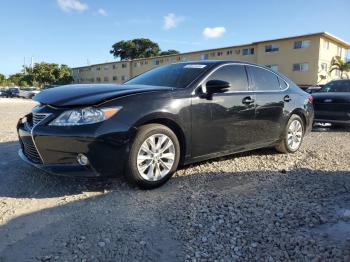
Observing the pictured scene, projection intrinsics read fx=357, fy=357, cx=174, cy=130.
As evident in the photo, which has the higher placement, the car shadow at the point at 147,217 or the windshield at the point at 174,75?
the windshield at the point at 174,75

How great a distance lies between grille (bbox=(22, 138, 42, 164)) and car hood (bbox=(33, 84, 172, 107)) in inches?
18.9

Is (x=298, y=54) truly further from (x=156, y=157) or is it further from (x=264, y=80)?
(x=156, y=157)

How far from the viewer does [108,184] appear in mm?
4246

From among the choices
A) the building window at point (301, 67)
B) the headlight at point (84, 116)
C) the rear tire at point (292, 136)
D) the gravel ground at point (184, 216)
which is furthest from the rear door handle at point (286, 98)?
the building window at point (301, 67)

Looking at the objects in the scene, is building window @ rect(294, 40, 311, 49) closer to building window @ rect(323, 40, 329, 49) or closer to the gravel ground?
building window @ rect(323, 40, 329, 49)

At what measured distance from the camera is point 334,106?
31.0 feet

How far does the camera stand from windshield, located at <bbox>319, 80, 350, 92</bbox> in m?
10.1

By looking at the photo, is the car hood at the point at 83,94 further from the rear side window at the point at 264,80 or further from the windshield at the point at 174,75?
the rear side window at the point at 264,80

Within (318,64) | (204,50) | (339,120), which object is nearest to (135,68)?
(204,50)

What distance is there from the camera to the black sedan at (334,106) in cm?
930

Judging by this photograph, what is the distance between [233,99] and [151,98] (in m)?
1.36

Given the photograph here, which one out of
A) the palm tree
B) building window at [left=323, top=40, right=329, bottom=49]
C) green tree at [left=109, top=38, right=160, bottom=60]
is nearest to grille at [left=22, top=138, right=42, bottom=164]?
building window at [left=323, top=40, right=329, bottom=49]

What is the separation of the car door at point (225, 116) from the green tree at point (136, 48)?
70.5 metres

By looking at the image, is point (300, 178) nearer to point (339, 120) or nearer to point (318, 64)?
point (339, 120)
